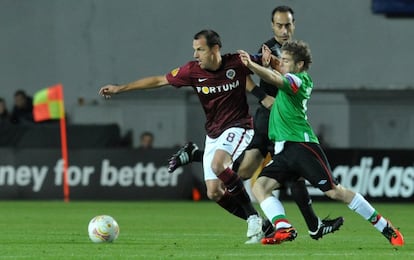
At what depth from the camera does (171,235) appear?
1384cm

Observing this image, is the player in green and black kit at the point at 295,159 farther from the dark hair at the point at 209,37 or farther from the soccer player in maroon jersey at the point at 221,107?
the dark hair at the point at 209,37

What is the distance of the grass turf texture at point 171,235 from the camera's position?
10922 millimetres

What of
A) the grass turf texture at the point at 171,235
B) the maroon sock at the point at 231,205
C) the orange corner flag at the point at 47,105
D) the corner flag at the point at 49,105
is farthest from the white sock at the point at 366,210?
the orange corner flag at the point at 47,105

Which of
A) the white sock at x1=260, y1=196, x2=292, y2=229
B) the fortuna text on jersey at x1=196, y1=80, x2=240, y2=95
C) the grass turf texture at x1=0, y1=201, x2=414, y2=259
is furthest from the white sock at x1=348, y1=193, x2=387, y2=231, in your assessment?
the fortuna text on jersey at x1=196, y1=80, x2=240, y2=95

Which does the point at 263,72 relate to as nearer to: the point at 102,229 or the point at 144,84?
the point at 144,84

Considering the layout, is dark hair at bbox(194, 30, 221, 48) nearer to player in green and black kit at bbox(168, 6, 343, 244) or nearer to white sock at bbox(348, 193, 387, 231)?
player in green and black kit at bbox(168, 6, 343, 244)

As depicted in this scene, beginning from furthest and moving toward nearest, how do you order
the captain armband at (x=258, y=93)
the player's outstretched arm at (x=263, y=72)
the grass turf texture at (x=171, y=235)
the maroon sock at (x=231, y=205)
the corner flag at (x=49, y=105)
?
the corner flag at (x=49, y=105), the captain armband at (x=258, y=93), the maroon sock at (x=231, y=205), the player's outstretched arm at (x=263, y=72), the grass turf texture at (x=171, y=235)

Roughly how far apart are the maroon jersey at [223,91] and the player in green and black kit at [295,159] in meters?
0.96

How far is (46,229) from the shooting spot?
14.8 meters

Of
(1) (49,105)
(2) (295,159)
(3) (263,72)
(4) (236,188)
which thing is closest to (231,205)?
(4) (236,188)

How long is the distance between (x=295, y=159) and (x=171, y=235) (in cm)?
241

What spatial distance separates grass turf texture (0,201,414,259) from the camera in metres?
10.9

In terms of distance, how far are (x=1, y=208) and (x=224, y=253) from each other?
9936 millimetres

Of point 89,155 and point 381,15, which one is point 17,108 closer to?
point 89,155
